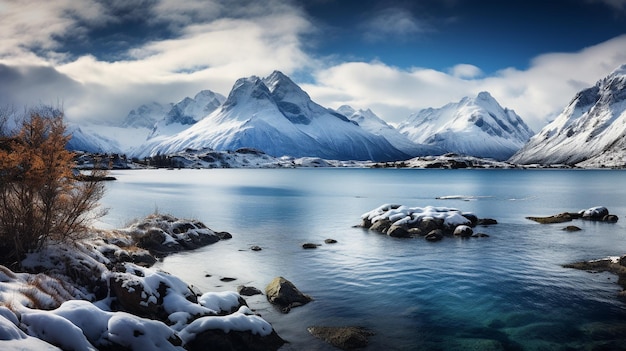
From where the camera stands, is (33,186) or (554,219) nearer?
(33,186)

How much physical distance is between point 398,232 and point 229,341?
108 feet

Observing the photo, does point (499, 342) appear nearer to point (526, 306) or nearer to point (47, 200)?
point (526, 306)

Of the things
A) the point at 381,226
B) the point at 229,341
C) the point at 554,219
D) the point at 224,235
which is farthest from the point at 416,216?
the point at 229,341

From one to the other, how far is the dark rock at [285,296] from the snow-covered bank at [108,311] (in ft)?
9.69

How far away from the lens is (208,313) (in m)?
18.9

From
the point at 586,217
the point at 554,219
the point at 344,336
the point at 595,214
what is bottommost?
the point at 344,336

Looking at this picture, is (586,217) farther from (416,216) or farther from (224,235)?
(224,235)

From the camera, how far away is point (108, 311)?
57.8 ft

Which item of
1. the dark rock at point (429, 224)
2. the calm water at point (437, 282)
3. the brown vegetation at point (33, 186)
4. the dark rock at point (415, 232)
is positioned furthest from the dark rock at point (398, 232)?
the brown vegetation at point (33, 186)

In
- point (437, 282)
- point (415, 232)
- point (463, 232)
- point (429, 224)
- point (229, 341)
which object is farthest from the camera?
point (429, 224)

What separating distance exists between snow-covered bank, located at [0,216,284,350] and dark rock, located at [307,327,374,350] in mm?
2044

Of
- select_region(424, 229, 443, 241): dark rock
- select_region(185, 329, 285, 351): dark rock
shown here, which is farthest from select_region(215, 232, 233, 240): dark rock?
select_region(185, 329, 285, 351): dark rock

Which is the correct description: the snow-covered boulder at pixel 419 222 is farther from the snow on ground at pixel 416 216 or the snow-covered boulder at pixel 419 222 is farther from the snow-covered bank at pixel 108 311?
the snow-covered bank at pixel 108 311

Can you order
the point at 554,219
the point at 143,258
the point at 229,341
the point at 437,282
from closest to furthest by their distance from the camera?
the point at 229,341
the point at 437,282
the point at 143,258
the point at 554,219
